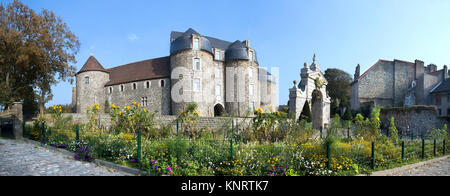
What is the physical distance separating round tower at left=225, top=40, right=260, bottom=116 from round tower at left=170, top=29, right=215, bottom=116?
8.35 feet

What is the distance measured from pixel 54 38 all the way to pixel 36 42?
167 cm

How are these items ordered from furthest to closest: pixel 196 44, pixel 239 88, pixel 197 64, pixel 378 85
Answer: pixel 378 85, pixel 239 88, pixel 197 64, pixel 196 44

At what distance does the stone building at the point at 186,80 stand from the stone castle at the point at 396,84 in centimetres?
1583

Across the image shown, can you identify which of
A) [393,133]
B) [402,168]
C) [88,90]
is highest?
[88,90]

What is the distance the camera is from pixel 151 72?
25766 mm

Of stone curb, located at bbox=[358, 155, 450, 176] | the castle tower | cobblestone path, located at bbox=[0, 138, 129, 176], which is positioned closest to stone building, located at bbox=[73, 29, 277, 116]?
the castle tower

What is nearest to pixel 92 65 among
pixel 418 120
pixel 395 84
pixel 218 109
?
pixel 218 109

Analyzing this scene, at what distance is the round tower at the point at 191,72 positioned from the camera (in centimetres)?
2150

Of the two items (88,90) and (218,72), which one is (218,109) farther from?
(88,90)

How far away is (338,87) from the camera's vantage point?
119ft

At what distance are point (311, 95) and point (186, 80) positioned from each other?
12.2m

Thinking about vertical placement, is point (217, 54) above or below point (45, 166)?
above

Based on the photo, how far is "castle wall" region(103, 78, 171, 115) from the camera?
77.0 feet

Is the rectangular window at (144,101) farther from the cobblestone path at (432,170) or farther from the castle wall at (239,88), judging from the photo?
the cobblestone path at (432,170)
